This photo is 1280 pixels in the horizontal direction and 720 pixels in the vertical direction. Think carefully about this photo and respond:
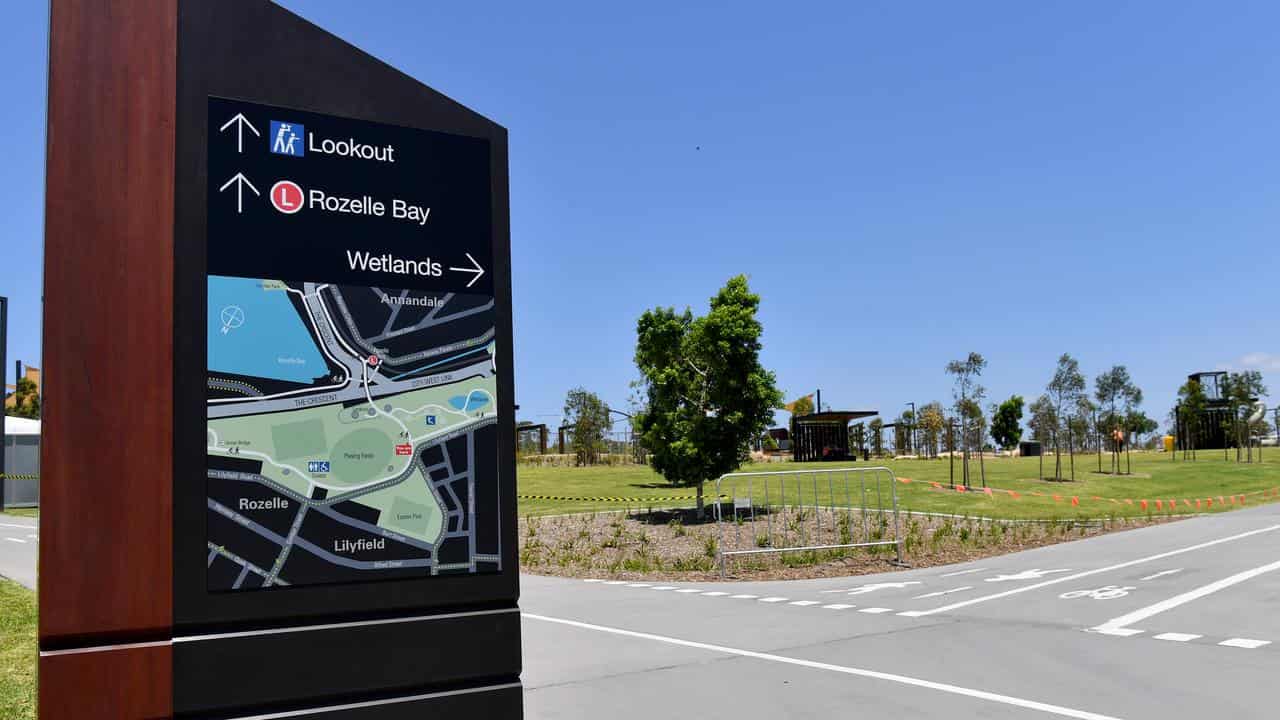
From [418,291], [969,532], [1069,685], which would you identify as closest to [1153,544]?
[969,532]

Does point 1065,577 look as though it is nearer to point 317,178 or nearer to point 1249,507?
point 317,178

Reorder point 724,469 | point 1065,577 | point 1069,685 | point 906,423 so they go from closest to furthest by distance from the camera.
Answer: point 1069,685 < point 1065,577 < point 724,469 < point 906,423

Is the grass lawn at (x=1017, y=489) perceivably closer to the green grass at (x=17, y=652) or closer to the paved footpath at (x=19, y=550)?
the paved footpath at (x=19, y=550)

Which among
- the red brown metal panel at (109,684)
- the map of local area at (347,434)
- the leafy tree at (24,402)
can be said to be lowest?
the red brown metal panel at (109,684)

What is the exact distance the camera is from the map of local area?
12.2 ft

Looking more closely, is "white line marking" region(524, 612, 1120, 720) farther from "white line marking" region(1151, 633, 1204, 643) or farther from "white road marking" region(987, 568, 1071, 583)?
"white road marking" region(987, 568, 1071, 583)

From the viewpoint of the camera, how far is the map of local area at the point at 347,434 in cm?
372

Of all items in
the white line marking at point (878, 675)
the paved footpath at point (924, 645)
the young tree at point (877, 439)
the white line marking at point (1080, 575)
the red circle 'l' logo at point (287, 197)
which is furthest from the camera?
the young tree at point (877, 439)

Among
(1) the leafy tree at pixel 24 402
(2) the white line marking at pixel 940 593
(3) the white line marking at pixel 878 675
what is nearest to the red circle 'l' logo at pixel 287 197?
(3) the white line marking at pixel 878 675

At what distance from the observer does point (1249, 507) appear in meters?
27.3

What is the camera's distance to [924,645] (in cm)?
825

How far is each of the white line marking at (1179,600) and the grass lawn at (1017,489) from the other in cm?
711

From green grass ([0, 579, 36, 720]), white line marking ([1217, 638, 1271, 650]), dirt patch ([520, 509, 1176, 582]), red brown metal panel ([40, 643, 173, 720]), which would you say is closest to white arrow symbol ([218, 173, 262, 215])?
red brown metal panel ([40, 643, 173, 720])

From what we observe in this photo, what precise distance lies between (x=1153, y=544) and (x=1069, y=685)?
12141 millimetres
